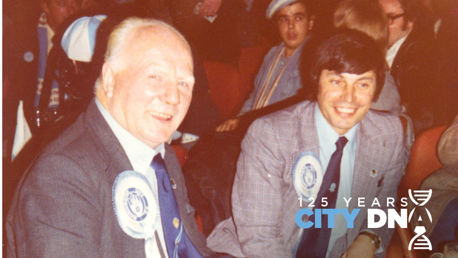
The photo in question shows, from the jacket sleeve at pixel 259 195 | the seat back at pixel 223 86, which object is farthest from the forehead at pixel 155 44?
the seat back at pixel 223 86

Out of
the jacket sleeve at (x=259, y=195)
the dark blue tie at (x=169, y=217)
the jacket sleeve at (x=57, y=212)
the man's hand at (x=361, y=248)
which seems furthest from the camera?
the man's hand at (x=361, y=248)

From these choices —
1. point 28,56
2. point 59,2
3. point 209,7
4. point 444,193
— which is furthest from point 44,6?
point 444,193

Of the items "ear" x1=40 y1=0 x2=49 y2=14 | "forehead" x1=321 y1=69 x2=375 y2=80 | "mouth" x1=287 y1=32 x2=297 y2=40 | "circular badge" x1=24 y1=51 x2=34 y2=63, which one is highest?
"ear" x1=40 y1=0 x2=49 y2=14

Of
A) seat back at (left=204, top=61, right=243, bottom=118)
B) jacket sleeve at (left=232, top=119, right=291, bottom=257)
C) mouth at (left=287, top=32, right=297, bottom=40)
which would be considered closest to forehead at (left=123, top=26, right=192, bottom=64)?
jacket sleeve at (left=232, top=119, right=291, bottom=257)

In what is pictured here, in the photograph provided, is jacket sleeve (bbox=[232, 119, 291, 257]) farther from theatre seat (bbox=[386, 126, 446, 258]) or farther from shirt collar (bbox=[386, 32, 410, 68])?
shirt collar (bbox=[386, 32, 410, 68])

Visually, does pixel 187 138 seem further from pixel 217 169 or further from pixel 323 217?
pixel 323 217

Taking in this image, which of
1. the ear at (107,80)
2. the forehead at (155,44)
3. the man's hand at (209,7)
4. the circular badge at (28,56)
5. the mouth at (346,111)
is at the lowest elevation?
the mouth at (346,111)

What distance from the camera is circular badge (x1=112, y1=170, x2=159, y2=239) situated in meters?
0.89

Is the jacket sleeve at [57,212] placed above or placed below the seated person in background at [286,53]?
below

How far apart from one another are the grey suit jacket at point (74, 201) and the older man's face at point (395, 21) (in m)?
1.29

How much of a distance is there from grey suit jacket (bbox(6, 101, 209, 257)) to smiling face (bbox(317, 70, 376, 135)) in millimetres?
619

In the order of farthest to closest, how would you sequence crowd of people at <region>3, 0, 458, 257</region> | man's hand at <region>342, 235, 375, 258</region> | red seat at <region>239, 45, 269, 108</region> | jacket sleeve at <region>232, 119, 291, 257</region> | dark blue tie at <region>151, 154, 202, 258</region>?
1. red seat at <region>239, 45, 269, 108</region>
2. man's hand at <region>342, 235, 375, 258</region>
3. jacket sleeve at <region>232, 119, 291, 257</region>
4. dark blue tie at <region>151, 154, 202, 258</region>
5. crowd of people at <region>3, 0, 458, 257</region>

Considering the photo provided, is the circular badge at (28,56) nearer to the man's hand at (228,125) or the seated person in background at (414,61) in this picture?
the man's hand at (228,125)

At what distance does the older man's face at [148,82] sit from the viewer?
36.2 inches
